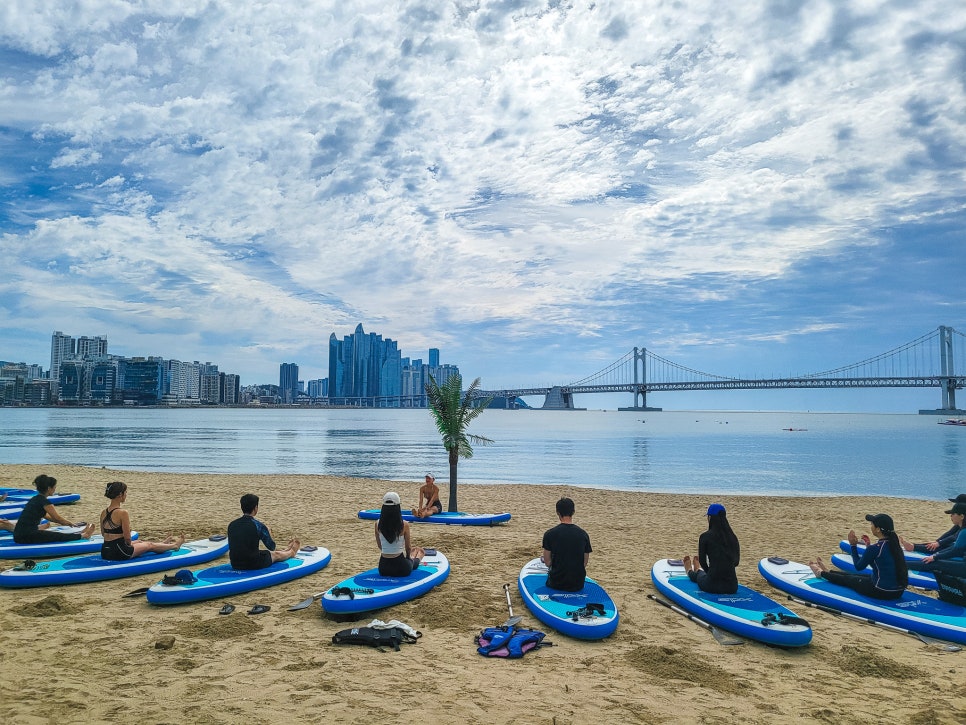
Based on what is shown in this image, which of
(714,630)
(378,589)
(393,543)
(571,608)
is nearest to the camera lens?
(714,630)

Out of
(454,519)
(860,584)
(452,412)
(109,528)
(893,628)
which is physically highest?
(452,412)

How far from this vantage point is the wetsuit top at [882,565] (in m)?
6.55

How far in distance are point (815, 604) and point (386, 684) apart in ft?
16.7

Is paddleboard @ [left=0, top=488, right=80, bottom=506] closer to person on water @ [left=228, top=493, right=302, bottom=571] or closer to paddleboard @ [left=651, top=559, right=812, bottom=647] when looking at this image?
person on water @ [left=228, top=493, right=302, bottom=571]

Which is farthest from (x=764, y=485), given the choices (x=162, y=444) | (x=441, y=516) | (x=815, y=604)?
(x=162, y=444)

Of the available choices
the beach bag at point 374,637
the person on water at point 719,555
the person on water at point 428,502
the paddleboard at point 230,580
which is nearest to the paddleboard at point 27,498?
the person on water at point 428,502

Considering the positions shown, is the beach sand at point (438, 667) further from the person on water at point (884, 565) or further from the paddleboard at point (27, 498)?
the paddleboard at point (27, 498)

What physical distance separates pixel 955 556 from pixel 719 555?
2.56 m

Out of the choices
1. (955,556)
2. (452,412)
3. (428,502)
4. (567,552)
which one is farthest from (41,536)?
(955,556)

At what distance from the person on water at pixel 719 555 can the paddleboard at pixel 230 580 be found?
16.2ft

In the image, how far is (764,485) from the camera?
26859mm

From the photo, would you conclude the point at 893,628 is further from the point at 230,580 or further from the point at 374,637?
the point at 230,580

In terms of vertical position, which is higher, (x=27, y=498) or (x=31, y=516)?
(x=31, y=516)

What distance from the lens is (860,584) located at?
6.87 meters
